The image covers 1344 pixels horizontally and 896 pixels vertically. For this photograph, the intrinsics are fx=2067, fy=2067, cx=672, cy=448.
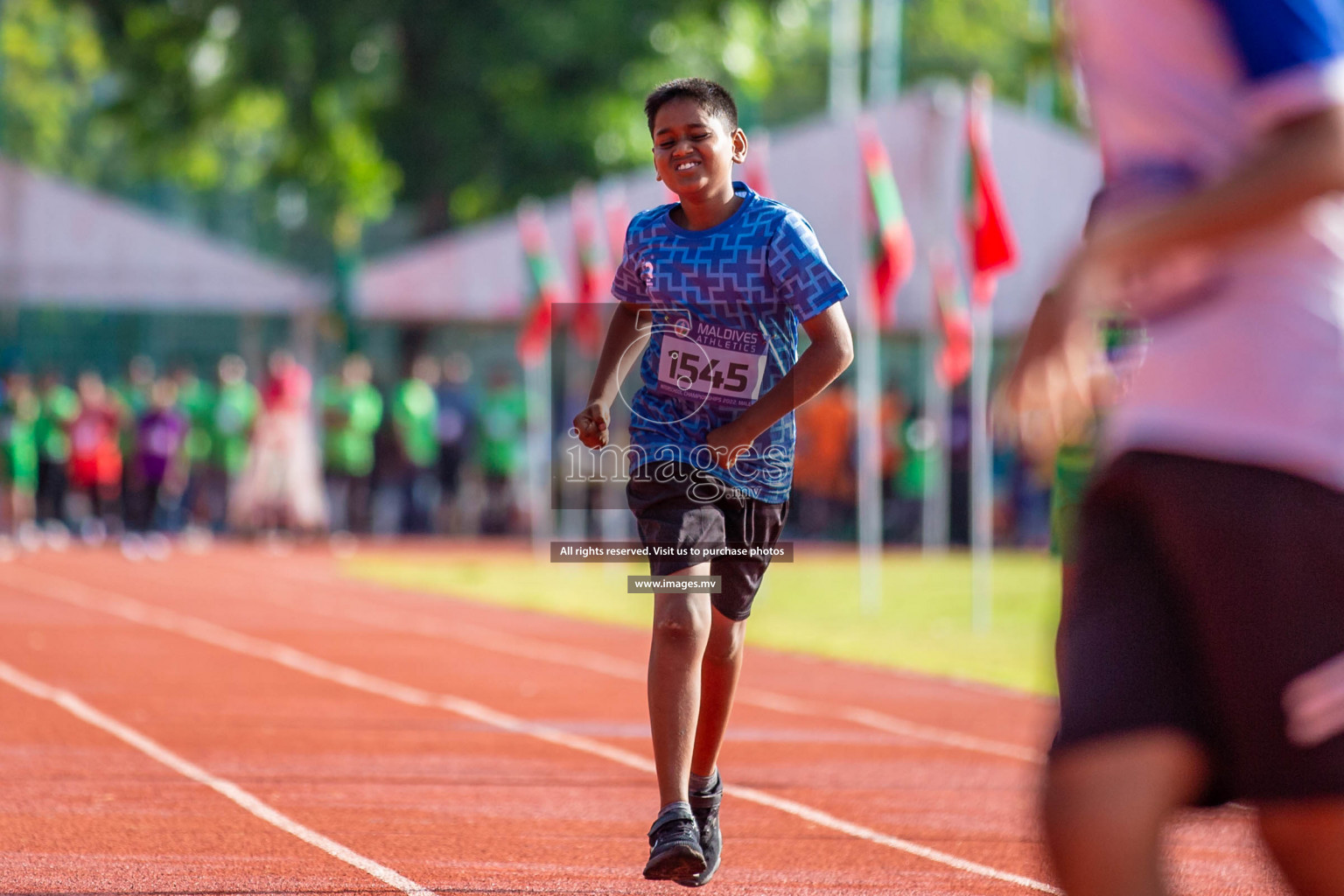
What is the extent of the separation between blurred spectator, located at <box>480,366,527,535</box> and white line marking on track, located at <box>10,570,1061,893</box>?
7.83 m

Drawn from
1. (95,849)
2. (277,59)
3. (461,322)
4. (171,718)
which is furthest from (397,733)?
(277,59)

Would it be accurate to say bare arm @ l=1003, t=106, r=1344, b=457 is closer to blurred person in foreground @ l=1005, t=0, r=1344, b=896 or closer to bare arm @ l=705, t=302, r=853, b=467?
blurred person in foreground @ l=1005, t=0, r=1344, b=896

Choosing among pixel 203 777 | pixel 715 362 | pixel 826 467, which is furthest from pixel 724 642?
pixel 826 467

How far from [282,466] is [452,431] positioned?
8.99 feet

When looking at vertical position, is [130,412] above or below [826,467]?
above

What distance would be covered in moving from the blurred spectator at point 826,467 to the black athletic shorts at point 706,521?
19881 millimetres

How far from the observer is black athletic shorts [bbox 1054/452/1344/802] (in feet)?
7.47

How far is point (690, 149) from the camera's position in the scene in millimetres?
4551

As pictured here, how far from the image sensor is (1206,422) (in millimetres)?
2328

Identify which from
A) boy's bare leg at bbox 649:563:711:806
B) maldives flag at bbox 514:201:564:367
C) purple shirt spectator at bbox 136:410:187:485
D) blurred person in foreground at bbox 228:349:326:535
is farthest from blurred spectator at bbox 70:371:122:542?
boy's bare leg at bbox 649:563:711:806

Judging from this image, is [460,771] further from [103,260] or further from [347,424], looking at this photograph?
[103,260]

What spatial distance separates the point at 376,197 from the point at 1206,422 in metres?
34.9

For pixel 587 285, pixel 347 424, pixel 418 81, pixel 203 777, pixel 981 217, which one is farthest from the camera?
pixel 418 81

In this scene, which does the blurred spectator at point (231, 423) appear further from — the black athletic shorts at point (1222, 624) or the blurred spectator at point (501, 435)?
the black athletic shorts at point (1222, 624)
